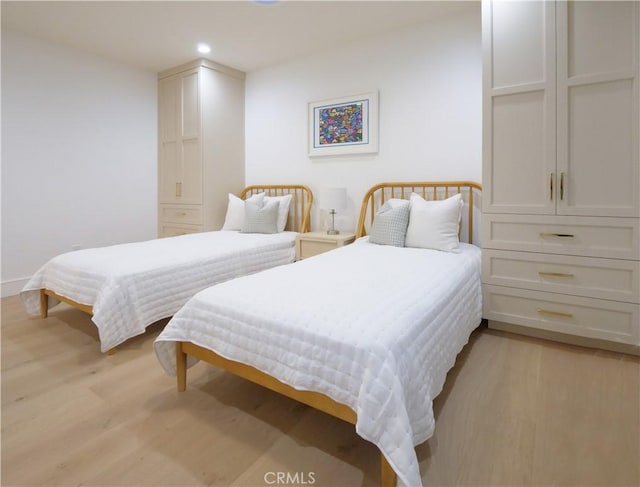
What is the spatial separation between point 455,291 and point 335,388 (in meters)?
0.93

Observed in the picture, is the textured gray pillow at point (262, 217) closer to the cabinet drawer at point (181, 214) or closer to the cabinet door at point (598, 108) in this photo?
the cabinet drawer at point (181, 214)

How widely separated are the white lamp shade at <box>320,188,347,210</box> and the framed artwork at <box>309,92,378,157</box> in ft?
1.55

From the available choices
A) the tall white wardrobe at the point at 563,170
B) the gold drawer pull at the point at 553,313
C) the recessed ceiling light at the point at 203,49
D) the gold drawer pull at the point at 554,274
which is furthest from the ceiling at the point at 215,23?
the gold drawer pull at the point at 553,313

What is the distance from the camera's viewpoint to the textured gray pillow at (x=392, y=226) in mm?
2775

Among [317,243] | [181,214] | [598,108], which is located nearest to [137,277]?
[317,243]

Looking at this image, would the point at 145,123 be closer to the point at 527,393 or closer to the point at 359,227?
the point at 359,227

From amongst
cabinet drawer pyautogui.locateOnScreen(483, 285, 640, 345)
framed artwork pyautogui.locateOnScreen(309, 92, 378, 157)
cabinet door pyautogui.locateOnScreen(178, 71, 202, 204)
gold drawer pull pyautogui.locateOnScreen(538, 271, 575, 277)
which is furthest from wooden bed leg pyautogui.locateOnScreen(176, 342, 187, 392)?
cabinet door pyautogui.locateOnScreen(178, 71, 202, 204)

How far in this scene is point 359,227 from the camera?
11.1ft

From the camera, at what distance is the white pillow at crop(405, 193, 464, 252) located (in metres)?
2.60

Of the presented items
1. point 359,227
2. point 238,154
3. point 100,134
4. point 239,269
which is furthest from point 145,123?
point 359,227

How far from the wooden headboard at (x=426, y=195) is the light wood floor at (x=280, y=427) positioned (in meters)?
1.20

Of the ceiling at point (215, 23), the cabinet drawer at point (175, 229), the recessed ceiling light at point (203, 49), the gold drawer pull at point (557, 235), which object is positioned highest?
the recessed ceiling light at point (203, 49)

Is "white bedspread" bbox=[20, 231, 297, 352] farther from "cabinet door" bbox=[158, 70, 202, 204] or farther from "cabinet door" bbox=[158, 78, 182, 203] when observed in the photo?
"cabinet door" bbox=[158, 78, 182, 203]

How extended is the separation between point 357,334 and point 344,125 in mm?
2804
